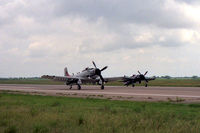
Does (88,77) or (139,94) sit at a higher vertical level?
(88,77)

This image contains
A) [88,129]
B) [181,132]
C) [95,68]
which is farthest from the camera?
[95,68]

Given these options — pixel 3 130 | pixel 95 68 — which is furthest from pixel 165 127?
pixel 95 68

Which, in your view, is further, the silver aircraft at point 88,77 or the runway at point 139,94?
the silver aircraft at point 88,77

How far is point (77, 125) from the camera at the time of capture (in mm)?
10766

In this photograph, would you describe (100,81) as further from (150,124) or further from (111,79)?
(150,124)

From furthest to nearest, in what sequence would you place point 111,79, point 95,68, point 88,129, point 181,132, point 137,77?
1. point 137,77
2. point 111,79
3. point 95,68
4. point 88,129
5. point 181,132

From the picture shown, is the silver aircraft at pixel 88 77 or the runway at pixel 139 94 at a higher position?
the silver aircraft at pixel 88 77

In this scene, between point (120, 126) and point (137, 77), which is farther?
point (137, 77)

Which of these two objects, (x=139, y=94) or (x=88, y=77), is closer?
(x=139, y=94)

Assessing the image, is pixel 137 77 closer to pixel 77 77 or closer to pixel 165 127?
pixel 77 77

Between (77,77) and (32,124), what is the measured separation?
3624 centimetres

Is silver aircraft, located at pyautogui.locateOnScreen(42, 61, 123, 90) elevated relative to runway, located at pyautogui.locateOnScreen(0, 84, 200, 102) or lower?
elevated

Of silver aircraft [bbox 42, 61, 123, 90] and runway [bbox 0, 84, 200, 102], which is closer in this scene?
runway [bbox 0, 84, 200, 102]

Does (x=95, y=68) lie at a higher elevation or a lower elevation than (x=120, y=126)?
higher
